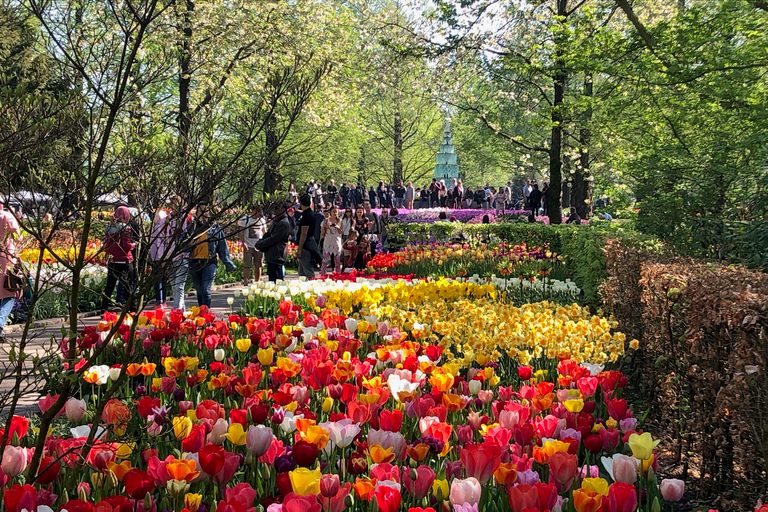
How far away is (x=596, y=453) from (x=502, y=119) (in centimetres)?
2713

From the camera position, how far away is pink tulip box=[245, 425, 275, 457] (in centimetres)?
241

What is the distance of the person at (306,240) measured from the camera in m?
11.2

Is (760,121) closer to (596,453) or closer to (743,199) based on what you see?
(743,199)

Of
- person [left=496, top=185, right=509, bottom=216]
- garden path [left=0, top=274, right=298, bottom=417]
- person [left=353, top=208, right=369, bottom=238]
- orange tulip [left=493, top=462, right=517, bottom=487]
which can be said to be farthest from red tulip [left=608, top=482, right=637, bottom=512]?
person [left=496, top=185, right=509, bottom=216]

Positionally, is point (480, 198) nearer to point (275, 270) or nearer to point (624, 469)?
point (275, 270)

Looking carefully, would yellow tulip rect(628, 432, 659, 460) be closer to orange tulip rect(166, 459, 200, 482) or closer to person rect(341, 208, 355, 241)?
orange tulip rect(166, 459, 200, 482)

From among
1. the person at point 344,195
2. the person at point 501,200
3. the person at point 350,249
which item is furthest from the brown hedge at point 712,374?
the person at point 344,195

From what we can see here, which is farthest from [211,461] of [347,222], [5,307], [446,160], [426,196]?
[446,160]

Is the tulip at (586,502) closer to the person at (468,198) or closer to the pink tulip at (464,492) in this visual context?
the pink tulip at (464,492)

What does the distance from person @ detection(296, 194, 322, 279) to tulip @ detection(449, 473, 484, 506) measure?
916 cm

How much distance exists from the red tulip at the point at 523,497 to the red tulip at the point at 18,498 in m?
1.36

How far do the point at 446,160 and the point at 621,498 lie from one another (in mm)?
44104

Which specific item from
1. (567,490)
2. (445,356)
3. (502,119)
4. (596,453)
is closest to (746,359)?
(596,453)

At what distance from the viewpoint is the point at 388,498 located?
181 centimetres
